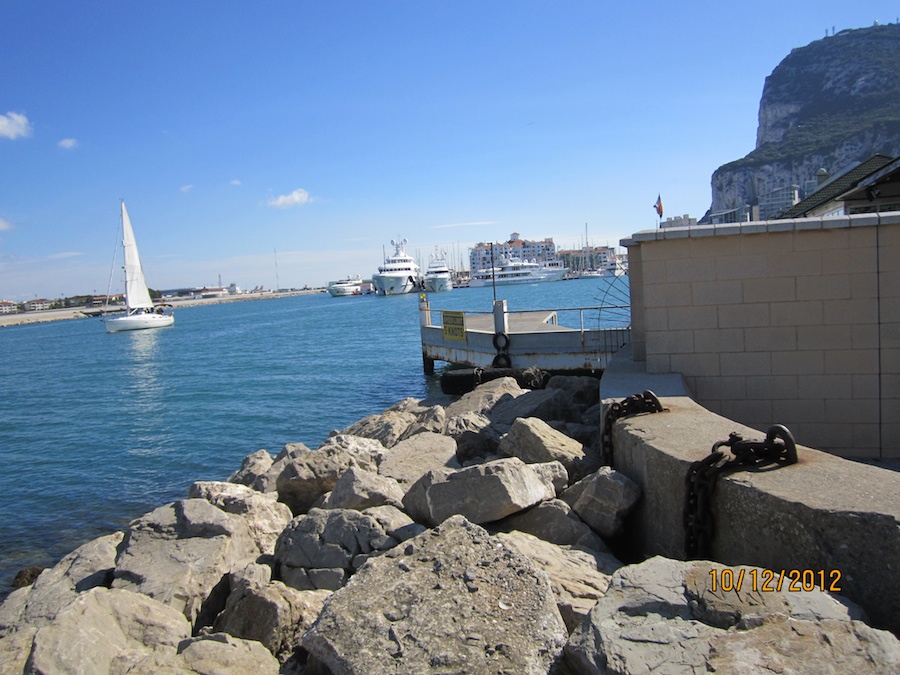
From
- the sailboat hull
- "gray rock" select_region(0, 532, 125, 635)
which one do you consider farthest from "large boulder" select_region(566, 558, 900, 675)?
the sailboat hull

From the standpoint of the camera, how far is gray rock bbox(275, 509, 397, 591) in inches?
224

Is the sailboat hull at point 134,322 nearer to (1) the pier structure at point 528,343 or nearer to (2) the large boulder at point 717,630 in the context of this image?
(1) the pier structure at point 528,343

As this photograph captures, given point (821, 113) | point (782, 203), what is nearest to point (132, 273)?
point (782, 203)

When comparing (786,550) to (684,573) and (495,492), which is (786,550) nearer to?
(684,573)

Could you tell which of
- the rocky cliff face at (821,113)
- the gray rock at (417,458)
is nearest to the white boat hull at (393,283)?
the rocky cliff face at (821,113)

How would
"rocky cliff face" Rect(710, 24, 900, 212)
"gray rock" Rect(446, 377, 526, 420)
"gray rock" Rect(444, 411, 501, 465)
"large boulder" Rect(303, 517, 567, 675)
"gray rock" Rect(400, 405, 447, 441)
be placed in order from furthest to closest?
"rocky cliff face" Rect(710, 24, 900, 212)
"gray rock" Rect(446, 377, 526, 420)
"gray rock" Rect(400, 405, 447, 441)
"gray rock" Rect(444, 411, 501, 465)
"large boulder" Rect(303, 517, 567, 675)

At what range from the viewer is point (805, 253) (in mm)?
8086

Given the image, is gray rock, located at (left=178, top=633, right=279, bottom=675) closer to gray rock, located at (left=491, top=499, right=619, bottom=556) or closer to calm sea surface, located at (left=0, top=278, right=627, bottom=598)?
gray rock, located at (left=491, top=499, right=619, bottom=556)

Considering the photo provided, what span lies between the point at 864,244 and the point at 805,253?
0.63 metres

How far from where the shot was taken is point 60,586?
6594mm

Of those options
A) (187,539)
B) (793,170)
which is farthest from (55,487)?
(793,170)

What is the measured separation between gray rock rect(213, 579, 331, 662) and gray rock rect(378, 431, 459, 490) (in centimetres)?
296

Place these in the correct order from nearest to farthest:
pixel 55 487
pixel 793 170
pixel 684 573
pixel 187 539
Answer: pixel 684 573 < pixel 187 539 < pixel 55 487 < pixel 793 170

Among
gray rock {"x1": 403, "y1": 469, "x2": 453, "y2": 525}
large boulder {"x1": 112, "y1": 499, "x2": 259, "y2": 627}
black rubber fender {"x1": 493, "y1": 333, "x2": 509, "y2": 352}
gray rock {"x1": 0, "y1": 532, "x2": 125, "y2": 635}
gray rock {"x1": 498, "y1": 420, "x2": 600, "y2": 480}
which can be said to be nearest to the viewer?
large boulder {"x1": 112, "y1": 499, "x2": 259, "y2": 627}
